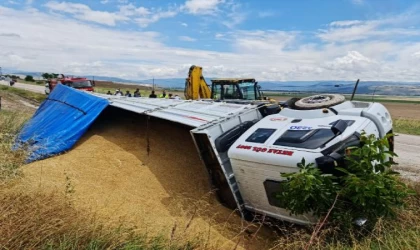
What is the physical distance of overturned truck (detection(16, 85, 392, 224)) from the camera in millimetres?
5168

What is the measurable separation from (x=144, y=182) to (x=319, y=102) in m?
3.70

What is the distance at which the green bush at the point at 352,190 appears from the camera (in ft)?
14.4

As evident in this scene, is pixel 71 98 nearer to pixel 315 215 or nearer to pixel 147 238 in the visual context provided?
pixel 147 238

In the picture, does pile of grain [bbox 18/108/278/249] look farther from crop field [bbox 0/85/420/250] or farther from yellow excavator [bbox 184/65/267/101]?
yellow excavator [bbox 184/65/267/101]

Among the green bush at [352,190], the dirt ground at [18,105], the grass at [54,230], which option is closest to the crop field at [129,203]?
the grass at [54,230]

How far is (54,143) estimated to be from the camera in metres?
7.96

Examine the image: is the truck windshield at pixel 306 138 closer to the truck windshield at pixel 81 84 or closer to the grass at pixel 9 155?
the grass at pixel 9 155

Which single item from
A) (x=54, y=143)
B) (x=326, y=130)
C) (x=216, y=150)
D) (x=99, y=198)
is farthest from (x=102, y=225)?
(x=54, y=143)

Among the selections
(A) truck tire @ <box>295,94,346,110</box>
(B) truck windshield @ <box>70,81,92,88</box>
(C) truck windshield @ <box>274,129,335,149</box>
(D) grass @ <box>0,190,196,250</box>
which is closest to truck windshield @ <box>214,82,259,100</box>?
(A) truck tire @ <box>295,94,346,110</box>

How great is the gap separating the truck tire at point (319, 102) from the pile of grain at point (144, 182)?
2.36m

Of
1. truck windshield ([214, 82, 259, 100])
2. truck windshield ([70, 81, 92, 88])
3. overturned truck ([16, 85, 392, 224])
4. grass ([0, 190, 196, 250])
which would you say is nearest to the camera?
grass ([0, 190, 196, 250])

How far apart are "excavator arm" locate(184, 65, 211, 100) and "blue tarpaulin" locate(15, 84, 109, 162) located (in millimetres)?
5877

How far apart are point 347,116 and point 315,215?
1938mm

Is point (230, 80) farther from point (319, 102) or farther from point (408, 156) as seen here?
point (319, 102)
